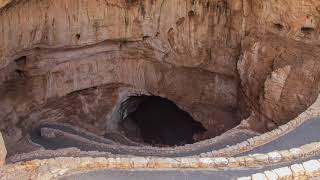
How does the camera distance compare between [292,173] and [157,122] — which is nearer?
[292,173]

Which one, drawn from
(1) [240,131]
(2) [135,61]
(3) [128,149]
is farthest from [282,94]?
(2) [135,61]

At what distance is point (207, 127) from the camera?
19.2 metres

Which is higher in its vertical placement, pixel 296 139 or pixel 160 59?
pixel 160 59

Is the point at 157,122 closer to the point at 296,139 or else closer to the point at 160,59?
the point at 160,59

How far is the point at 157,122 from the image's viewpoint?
2169cm

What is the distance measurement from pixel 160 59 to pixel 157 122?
3.94 meters

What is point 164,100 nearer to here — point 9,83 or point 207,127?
point 207,127

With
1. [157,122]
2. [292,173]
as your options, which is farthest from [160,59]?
[292,173]

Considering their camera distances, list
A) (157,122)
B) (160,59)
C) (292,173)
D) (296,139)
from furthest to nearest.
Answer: (157,122)
(160,59)
(296,139)
(292,173)

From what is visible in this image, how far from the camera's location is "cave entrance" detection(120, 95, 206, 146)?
20.4m

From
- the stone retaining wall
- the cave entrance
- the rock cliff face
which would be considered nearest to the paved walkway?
the stone retaining wall

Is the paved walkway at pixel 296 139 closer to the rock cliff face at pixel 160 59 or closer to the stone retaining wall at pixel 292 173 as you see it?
the stone retaining wall at pixel 292 173

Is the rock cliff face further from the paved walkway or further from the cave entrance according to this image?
the paved walkway

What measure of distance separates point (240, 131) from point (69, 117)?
782 cm
